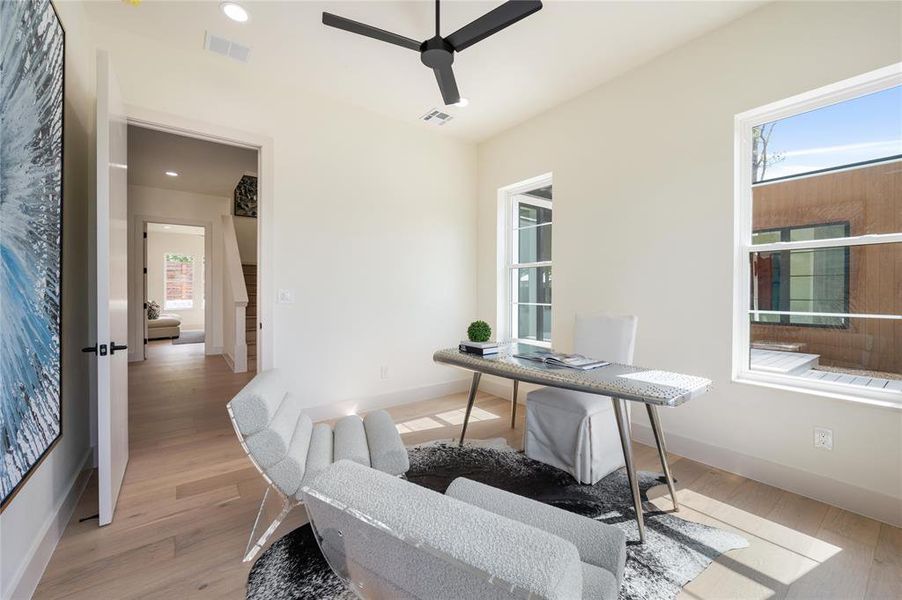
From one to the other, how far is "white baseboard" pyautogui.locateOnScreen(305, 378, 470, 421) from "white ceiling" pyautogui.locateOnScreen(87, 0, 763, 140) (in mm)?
2755

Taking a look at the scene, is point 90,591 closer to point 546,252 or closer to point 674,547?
point 674,547

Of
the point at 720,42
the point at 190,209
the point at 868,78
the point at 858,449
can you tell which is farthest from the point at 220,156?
the point at 858,449

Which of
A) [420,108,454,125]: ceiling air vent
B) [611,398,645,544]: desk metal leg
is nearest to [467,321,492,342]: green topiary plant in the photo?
[611,398,645,544]: desk metal leg

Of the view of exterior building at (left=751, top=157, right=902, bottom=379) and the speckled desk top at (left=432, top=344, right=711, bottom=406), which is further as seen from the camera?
the view of exterior building at (left=751, top=157, right=902, bottom=379)

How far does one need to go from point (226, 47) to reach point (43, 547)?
298 centimetres

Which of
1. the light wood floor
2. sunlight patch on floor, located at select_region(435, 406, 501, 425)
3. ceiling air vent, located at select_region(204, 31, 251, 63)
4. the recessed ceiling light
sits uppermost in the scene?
ceiling air vent, located at select_region(204, 31, 251, 63)

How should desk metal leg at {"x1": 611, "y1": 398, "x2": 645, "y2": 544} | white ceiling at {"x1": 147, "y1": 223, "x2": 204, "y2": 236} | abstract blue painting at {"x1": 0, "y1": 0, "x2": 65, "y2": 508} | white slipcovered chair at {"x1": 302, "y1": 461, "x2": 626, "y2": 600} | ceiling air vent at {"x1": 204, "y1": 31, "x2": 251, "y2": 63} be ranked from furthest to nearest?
white ceiling at {"x1": 147, "y1": 223, "x2": 204, "y2": 236} < ceiling air vent at {"x1": 204, "y1": 31, "x2": 251, "y2": 63} < desk metal leg at {"x1": 611, "y1": 398, "x2": 645, "y2": 544} < abstract blue painting at {"x1": 0, "y1": 0, "x2": 65, "y2": 508} < white slipcovered chair at {"x1": 302, "y1": 461, "x2": 626, "y2": 600}

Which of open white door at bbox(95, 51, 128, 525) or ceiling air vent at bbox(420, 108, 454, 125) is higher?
ceiling air vent at bbox(420, 108, 454, 125)

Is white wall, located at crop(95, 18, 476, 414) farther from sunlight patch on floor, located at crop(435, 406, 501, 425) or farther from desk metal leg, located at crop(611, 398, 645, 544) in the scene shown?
desk metal leg, located at crop(611, 398, 645, 544)

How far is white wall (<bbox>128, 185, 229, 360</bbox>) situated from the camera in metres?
5.99

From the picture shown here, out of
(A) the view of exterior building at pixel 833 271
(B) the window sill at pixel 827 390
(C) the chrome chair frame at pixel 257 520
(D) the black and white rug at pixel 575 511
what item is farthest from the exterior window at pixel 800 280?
(C) the chrome chair frame at pixel 257 520

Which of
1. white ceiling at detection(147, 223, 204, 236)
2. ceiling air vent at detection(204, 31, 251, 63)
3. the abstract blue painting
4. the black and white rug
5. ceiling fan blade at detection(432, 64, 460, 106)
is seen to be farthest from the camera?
white ceiling at detection(147, 223, 204, 236)

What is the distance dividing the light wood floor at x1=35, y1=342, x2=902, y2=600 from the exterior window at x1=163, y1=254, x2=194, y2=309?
32.7ft

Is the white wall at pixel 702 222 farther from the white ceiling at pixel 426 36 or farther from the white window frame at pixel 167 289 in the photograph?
the white window frame at pixel 167 289
